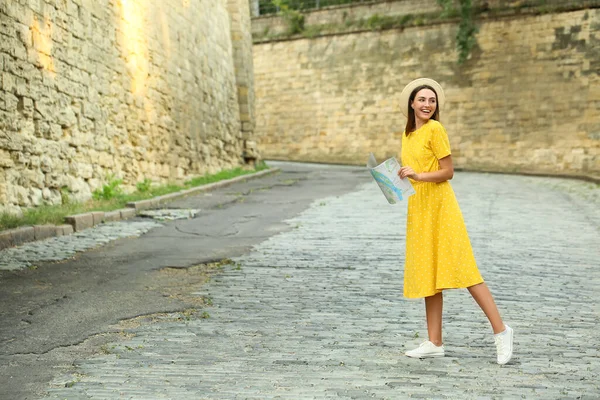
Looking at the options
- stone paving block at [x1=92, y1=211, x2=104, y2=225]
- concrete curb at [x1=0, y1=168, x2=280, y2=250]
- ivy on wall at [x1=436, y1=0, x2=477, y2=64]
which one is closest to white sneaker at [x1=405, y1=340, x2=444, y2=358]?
concrete curb at [x1=0, y1=168, x2=280, y2=250]

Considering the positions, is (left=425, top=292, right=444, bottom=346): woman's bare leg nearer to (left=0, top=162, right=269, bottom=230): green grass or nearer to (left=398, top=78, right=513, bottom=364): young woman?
(left=398, top=78, right=513, bottom=364): young woman

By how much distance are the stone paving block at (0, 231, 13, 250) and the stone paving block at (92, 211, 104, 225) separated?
1.91m

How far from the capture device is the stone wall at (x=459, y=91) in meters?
22.4

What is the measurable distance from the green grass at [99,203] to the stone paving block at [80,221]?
0.39ft

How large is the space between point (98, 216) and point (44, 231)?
4.59 feet

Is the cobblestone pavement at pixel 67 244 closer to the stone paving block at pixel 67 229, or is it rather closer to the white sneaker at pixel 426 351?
the stone paving block at pixel 67 229

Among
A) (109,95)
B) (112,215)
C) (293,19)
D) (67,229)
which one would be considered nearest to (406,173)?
(67,229)

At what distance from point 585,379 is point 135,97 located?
34.7 feet

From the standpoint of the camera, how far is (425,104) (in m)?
4.02

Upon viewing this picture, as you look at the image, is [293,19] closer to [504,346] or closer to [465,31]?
[465,31]

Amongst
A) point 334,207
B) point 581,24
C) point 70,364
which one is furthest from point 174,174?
point 581,24

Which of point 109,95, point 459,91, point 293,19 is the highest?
point 293,19

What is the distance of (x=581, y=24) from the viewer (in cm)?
2231

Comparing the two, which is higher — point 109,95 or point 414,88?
point 109,95
